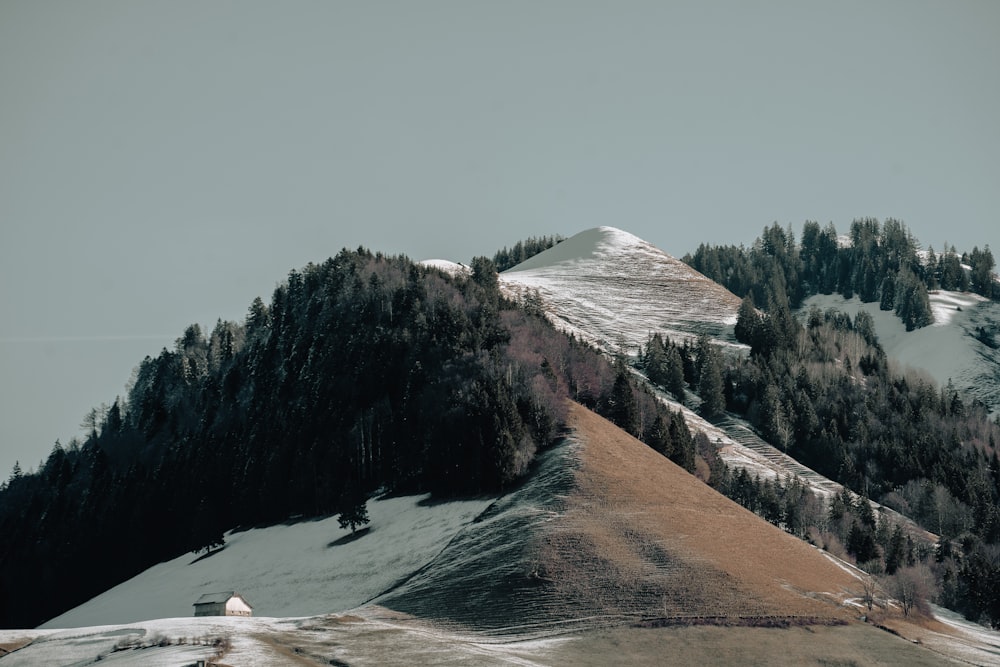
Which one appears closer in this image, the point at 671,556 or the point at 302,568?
the point at 671,556

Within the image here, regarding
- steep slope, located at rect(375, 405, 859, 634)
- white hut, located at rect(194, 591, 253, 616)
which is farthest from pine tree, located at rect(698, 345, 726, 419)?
white hut, located at rect(194, 591, 253, 616)

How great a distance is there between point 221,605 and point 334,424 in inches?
1878

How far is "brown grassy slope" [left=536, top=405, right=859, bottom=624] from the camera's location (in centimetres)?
7938

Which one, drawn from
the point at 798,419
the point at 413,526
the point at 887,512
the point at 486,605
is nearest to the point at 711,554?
the point at 486,605

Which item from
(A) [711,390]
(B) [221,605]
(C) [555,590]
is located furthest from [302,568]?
(A) [711,390]

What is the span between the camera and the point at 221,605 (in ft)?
301

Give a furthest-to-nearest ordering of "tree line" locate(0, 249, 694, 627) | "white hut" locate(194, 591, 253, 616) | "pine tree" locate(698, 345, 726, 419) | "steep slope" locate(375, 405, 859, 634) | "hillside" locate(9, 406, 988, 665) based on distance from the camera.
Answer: "pine tree" locate(698, 345, 726, 419) → "tree line" locate(0, 249, 694, 627) → "white hut" locate(194, 591, 253, 616) → "steep slope" locate(375, 405, 859, 634) → "hillside" locate(9, 406, 988, 665)

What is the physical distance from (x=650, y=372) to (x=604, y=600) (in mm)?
113919

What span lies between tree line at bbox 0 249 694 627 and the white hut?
21.0m

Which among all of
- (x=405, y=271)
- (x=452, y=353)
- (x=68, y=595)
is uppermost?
(x=405, y=271)

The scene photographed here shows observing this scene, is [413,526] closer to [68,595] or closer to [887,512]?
[68,595]

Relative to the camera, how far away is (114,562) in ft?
488

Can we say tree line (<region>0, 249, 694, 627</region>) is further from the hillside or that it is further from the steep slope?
the steep slope

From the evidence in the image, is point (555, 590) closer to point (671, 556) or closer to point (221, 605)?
point (671, 556)
